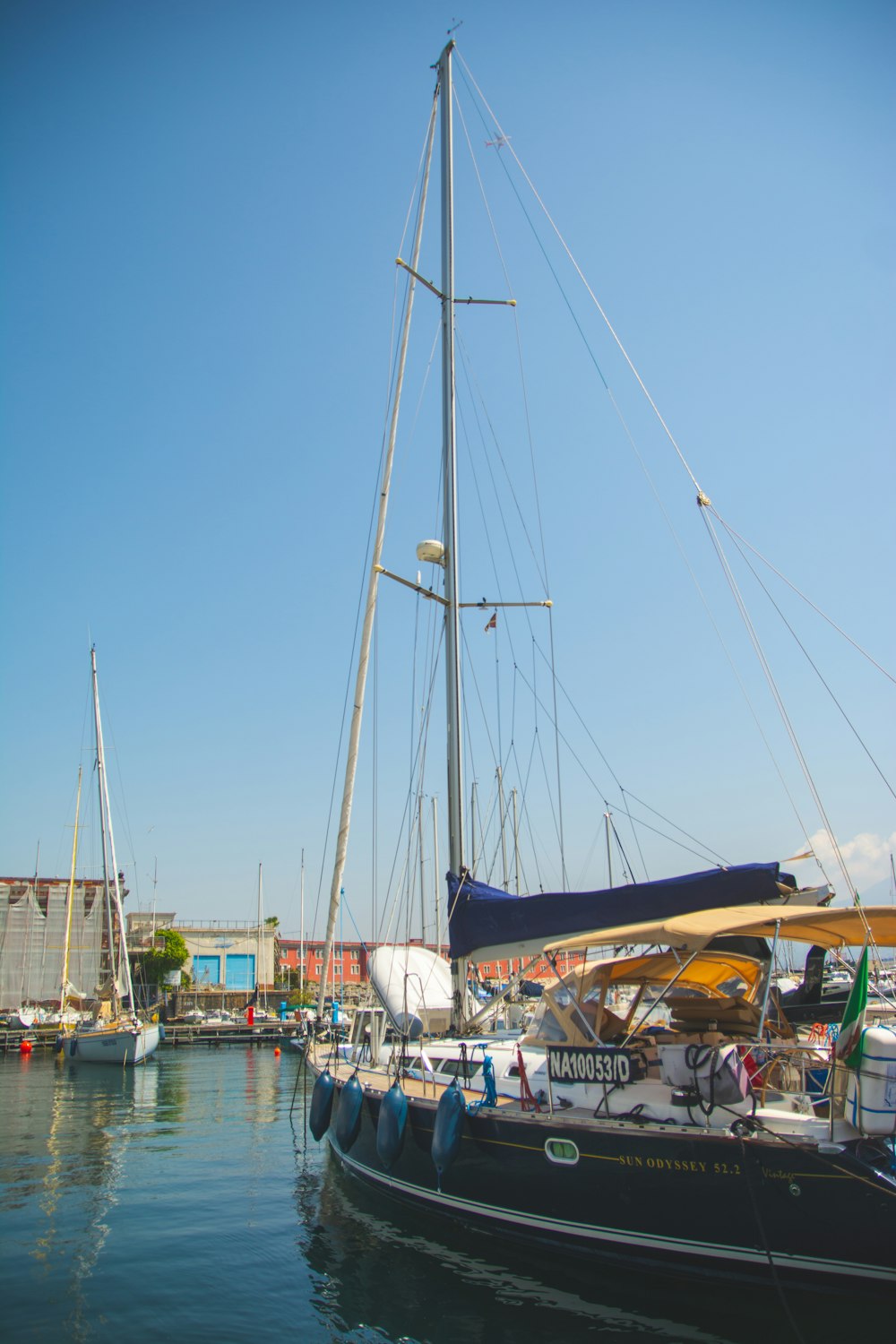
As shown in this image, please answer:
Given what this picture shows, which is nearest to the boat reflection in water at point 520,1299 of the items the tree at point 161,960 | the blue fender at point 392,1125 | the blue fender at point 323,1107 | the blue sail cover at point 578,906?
the blue fender at point 392,1125

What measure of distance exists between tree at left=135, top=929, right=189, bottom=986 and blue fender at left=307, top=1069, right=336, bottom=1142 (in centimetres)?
6266

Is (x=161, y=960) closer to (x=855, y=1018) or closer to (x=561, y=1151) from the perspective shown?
(x=561, y=1151)

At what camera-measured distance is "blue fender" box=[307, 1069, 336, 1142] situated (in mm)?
13094

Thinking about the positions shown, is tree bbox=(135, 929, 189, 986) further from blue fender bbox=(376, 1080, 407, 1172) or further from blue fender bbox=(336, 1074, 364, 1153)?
blue fender bbox=(376, 1080, 407, 1172)

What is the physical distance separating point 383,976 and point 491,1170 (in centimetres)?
489

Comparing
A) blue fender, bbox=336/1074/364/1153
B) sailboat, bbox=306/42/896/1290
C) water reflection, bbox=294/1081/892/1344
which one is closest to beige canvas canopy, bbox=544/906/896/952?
sailboat, bbox=306/42/896/1290

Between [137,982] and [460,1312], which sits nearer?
[460,1312]

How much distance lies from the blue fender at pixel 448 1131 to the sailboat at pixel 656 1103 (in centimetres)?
3

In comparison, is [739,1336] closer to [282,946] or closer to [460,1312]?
[460,1312]

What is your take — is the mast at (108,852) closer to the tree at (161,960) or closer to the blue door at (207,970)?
the tree at (161,960)

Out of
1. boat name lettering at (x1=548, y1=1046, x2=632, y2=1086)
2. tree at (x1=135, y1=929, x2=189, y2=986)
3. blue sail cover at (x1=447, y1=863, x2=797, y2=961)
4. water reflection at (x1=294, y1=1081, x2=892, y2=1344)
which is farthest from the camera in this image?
tree at (x1=135, y1=929, x2=189, y2=986)

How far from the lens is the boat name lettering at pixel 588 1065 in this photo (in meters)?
8.76

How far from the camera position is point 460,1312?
820cm

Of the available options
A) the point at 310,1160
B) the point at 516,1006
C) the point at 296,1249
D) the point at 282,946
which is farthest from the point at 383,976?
the point at 282,946
